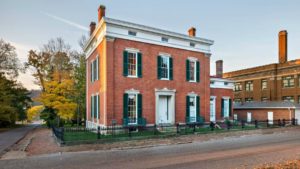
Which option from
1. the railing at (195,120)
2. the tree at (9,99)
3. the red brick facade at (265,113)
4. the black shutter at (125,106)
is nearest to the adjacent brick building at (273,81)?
the red brick facade at (265,113)

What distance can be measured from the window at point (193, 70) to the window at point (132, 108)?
6.21m

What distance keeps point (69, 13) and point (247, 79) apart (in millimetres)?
35225

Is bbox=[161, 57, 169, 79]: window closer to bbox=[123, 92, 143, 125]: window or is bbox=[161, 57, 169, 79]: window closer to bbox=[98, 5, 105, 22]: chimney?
bbox=[123, 92, 143, 125]: window

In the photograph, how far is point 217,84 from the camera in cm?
2586

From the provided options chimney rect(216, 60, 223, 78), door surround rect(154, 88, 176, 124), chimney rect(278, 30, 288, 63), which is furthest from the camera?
chimney rect(278, 30, 288, 63)

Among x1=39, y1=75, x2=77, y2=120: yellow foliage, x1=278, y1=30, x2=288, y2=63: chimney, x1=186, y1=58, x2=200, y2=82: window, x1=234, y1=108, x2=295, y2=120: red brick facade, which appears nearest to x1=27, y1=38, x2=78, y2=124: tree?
x1=39, y1=75, x2=77, y2=120: yellow foliage

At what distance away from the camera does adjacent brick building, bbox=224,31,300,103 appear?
35.6 meters

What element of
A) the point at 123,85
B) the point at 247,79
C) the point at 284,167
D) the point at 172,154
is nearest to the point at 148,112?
the point at 123,85

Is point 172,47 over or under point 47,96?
over

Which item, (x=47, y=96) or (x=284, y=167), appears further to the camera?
(x=47, y=96)

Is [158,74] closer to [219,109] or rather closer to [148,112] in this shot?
[148,112]

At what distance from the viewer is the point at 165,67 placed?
20.4 meters

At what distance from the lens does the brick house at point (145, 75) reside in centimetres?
1736

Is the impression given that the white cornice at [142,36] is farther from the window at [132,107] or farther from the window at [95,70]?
the window at [132,107]
